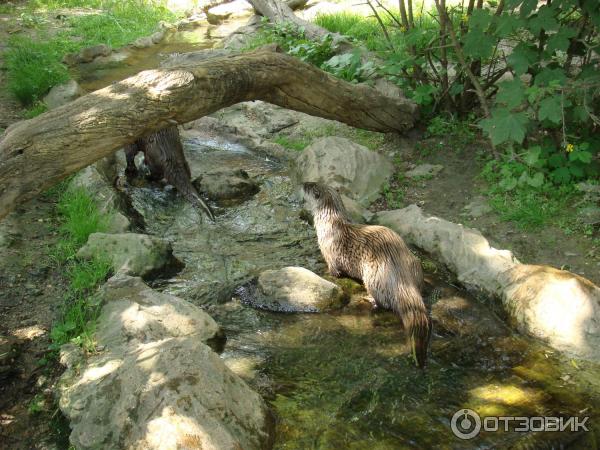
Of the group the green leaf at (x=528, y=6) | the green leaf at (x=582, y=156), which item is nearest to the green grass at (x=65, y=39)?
the green leaf at (x=528, y=6)

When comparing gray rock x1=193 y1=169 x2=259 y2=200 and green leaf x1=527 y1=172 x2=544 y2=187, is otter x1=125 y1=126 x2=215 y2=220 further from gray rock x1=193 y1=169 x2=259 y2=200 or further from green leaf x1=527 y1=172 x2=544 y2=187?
green leaf x1=527 y1=172 x2=544 y2=187

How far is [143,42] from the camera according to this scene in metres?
9.95

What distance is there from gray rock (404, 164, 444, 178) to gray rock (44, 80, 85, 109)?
364cm

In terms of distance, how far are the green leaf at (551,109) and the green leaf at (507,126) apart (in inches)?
5.5

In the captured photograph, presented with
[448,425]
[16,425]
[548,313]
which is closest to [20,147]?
[16,425]

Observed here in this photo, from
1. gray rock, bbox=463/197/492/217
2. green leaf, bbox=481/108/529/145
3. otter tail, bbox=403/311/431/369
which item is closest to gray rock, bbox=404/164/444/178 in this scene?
gray rock, bbox=463/197/492/217

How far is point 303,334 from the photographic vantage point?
11.1 ft

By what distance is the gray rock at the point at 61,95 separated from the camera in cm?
616

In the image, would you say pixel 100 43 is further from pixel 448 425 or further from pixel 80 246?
pixel 448 425

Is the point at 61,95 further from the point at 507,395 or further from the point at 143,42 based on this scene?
the point at 507,395

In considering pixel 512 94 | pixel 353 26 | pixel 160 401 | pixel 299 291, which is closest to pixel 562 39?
pixel 512 94

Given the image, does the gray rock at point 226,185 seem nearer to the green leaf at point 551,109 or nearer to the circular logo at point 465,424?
the green leaf at point 551,109

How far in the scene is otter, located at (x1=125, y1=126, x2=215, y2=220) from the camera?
5.11 metres

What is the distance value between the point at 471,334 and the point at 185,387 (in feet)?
5.62
